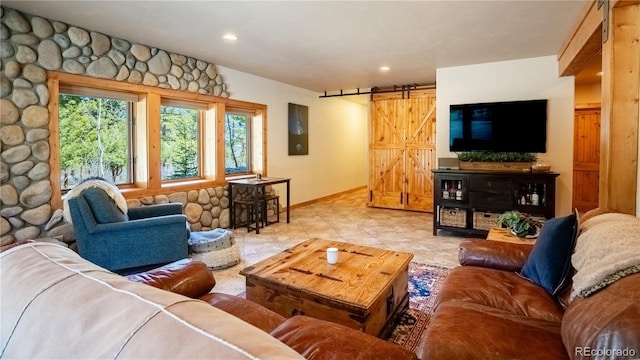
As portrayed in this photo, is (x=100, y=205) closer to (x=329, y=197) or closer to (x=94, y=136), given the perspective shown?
(x=94, y=136)

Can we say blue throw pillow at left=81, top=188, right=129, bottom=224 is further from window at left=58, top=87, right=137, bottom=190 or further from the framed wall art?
the framed wall art

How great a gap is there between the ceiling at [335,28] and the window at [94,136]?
768mm

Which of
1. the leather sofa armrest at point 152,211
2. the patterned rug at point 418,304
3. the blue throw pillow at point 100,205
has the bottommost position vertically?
the patterned rug at point 418,304

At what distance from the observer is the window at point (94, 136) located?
146 inches

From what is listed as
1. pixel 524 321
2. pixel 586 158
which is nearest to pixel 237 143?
pixel 524 321

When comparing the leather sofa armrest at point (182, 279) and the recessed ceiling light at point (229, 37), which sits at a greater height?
the recessed ceiling light at point (229, 37)

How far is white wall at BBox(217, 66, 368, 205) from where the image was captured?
5.91 metres

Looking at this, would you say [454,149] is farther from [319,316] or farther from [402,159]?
[319,316]

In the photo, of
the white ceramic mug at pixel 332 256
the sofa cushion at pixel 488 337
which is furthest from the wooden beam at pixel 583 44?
the white ceramic mug at pixel 332 256

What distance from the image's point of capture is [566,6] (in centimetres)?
305

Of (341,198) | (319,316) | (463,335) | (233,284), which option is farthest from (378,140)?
(463,335)

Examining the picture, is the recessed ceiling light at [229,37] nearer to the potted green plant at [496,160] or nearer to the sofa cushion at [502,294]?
the sofa cushion at [502,294]

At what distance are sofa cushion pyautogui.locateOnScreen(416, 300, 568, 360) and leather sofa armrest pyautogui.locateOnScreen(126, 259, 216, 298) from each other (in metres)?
1.14

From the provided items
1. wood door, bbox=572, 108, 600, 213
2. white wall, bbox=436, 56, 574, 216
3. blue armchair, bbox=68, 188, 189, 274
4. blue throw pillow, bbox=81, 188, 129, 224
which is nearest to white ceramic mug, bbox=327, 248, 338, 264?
blue armchair, bbox=68, 188, 189, 274
